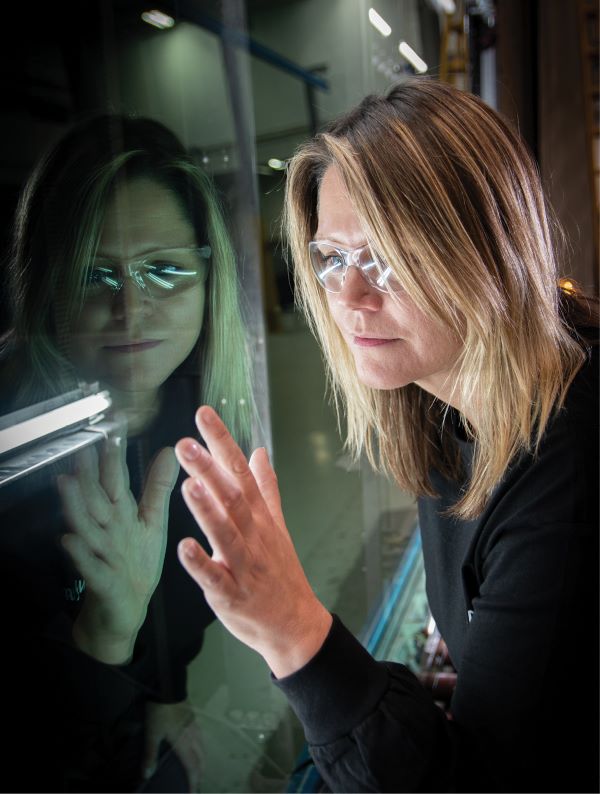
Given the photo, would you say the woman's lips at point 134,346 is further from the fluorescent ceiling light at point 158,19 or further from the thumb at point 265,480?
the fluorescent ceiling light at point 158,19

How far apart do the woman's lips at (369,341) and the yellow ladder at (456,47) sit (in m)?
2.06

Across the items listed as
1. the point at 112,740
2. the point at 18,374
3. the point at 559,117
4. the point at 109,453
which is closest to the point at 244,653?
the point at 112,740

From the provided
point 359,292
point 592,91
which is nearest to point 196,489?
point 359,292

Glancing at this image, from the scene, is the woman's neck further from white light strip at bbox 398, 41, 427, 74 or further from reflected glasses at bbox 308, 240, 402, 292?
white light strip at bbox 398, 41, 427, 74

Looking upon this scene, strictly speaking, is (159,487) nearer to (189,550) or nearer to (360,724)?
(189,550)

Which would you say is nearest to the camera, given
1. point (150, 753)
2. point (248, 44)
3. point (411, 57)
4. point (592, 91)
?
point (150, 753)

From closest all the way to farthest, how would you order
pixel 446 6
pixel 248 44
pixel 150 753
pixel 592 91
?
pixel 150 753, pixel 248 44, pixel 446 6, pixel 592 91

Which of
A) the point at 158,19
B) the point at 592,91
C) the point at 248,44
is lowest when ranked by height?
the point at 158,19

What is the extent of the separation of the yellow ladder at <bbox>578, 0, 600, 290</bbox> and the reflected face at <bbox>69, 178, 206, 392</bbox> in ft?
7.41

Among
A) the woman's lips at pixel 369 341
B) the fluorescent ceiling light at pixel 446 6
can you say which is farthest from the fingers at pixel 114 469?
the fluorescent ceiling light at pixel 446 6

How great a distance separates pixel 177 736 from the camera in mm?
1022

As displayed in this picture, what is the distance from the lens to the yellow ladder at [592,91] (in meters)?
2.67

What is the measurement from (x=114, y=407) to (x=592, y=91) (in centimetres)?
283

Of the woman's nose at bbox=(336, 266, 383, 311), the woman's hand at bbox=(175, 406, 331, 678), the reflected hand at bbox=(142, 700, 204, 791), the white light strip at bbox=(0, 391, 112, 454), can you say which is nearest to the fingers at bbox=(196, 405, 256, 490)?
the woman's hand at bbox=(175, 406, 331, 678)
